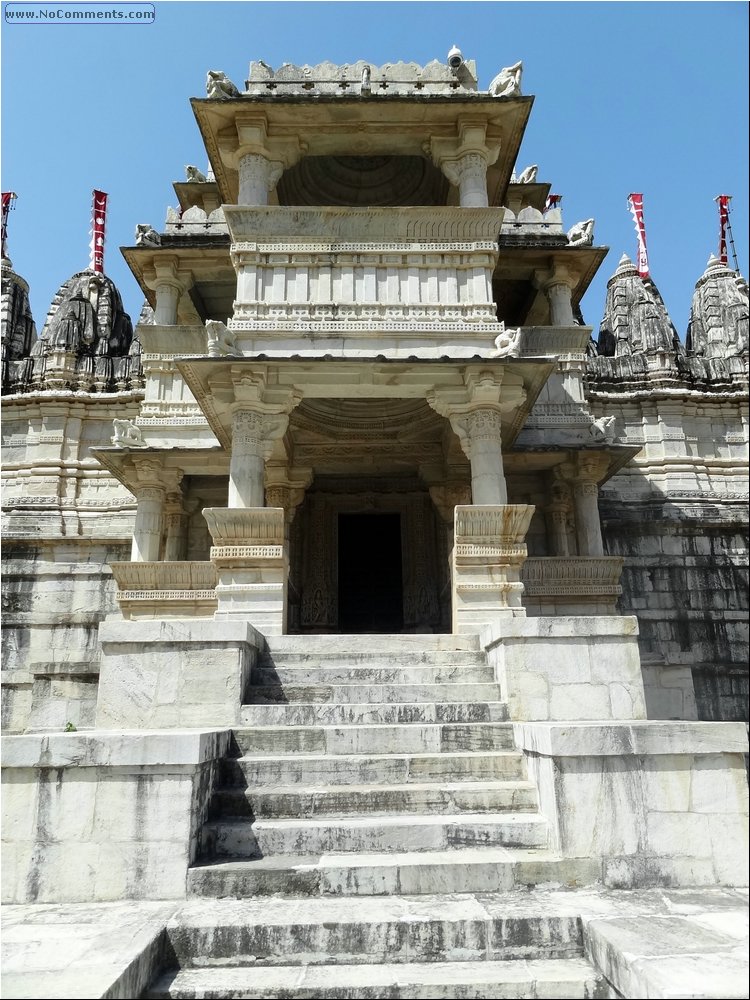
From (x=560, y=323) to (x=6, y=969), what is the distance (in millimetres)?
14302

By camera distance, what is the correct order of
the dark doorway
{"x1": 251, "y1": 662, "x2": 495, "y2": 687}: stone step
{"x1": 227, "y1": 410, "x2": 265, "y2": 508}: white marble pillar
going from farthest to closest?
the dark doorway
{"x1": 227, "y1": 410, "x2": 265, "y2": 508}: white marble pillar
{"x1": 251, "y1": 662, "x2": 495, "y2": 687}: stone step

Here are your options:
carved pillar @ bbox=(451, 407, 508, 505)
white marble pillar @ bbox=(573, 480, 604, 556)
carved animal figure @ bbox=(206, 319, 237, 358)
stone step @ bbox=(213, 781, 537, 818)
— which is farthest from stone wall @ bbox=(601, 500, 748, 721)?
stone step @ bbox=(213, 781, 537, 818)

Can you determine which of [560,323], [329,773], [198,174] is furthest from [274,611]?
[198,174]

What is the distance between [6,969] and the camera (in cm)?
350

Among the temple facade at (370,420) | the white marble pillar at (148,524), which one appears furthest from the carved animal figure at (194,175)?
the white marble pillar at (148,524)

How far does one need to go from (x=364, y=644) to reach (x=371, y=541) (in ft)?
30.5

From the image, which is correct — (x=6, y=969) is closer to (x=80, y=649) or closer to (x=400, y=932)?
(x=400, y=932)

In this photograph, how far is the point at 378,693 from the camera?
23.9ft

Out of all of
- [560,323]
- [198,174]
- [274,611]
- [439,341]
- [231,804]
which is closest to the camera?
[231,804]

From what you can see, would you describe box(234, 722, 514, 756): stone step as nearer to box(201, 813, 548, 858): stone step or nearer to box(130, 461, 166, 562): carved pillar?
box(201, 813, 548, 858): stone step

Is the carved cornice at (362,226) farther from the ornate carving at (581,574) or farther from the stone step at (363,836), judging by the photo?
the stone step at (363,836)

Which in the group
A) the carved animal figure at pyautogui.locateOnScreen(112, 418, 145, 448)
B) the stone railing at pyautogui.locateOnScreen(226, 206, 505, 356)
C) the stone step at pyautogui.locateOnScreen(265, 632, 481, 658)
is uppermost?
the stone railing at pyautogui.locateOnScreen(226, 206, 505, 356)

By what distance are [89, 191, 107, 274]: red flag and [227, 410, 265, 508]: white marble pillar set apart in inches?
976

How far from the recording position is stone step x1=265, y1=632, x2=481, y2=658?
27.5 ft
